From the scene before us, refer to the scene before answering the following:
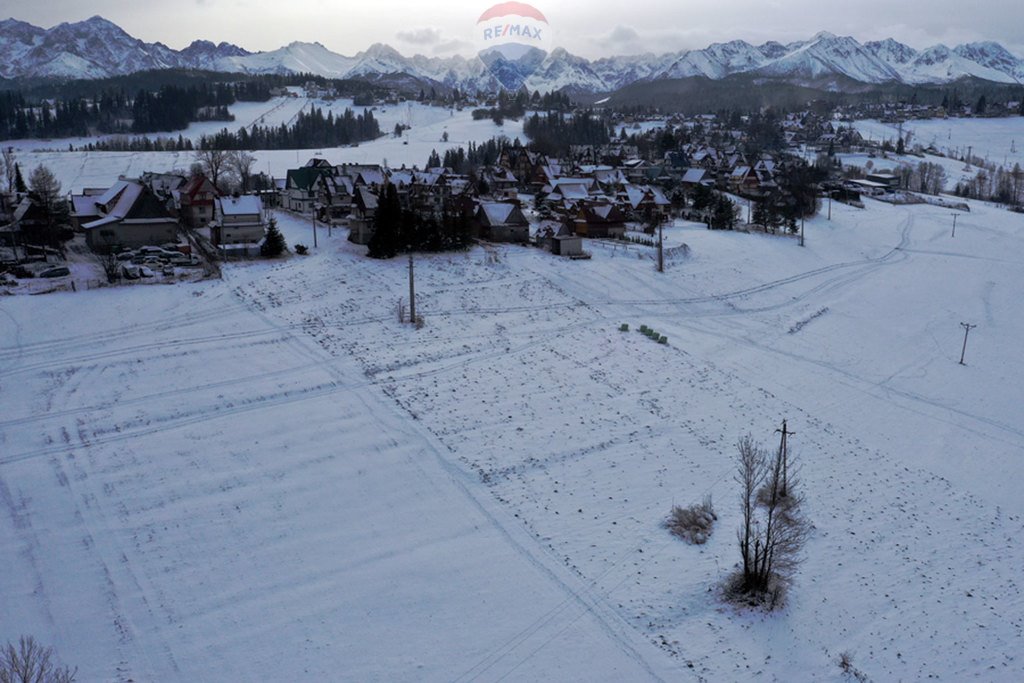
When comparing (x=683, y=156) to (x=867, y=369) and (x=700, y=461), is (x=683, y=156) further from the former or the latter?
(x=700, y=461)

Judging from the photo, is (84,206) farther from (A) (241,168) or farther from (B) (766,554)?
(B) (766,554)

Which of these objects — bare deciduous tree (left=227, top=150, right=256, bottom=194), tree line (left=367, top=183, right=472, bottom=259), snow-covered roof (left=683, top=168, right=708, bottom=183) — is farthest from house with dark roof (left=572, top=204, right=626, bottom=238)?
bare deciduous tree (left=227, top=150, right=256, bottom=194)

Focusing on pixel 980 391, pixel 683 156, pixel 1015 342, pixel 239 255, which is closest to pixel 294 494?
pixel 239 255

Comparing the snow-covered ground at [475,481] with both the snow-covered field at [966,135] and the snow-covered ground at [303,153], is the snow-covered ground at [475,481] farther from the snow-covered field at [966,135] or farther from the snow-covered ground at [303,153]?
the snow-covered field at [966,135]

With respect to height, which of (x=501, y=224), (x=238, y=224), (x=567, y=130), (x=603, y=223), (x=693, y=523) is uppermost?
(x=567, y=130)

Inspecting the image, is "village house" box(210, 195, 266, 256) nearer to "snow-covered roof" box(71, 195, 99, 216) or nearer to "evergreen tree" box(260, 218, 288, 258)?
"evergreen tree" box(260, 218, 288, 258)

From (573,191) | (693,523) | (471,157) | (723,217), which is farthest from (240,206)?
(471,157)
